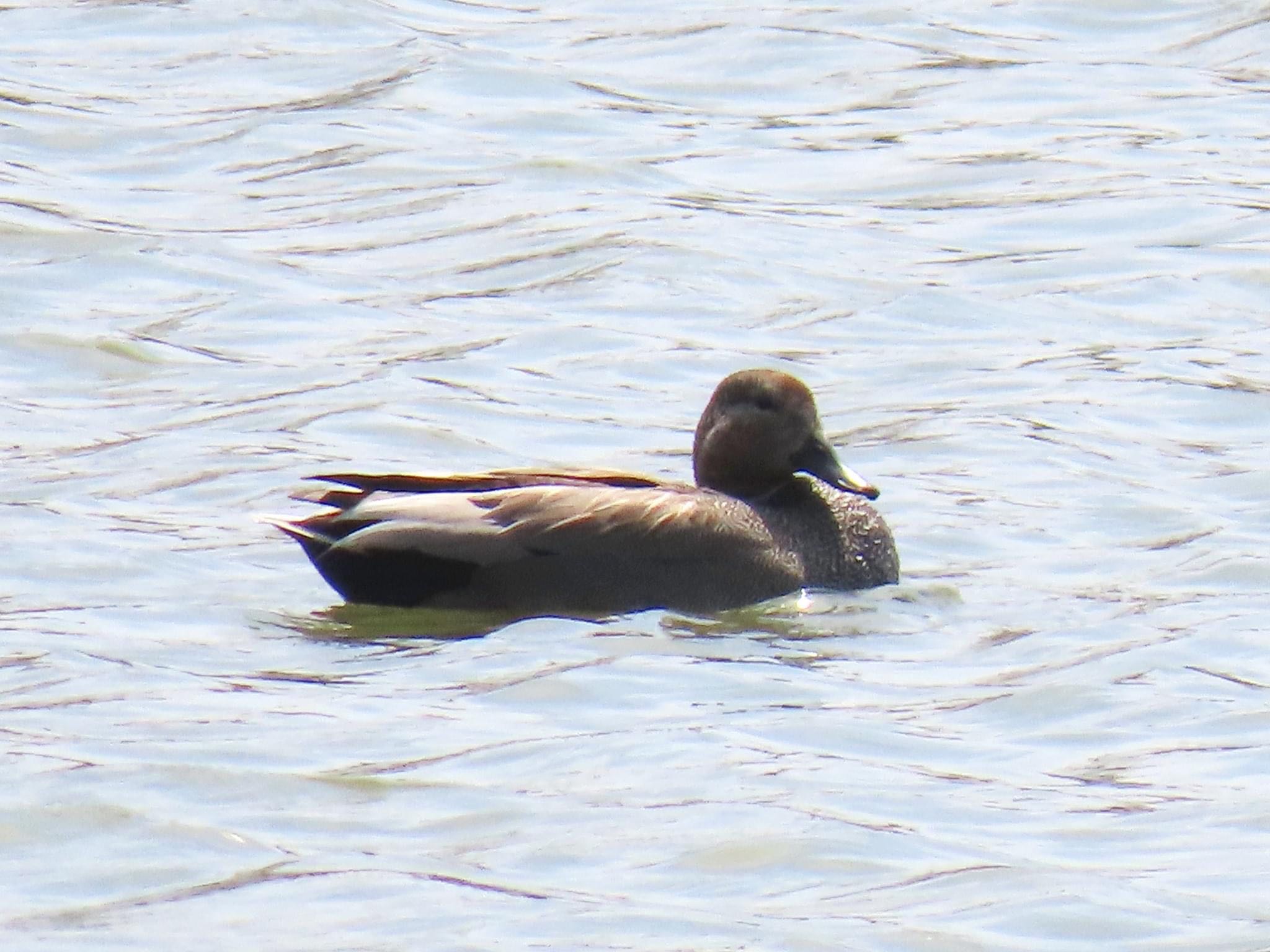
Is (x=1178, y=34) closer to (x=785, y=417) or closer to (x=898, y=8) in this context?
(x=898, y=8)

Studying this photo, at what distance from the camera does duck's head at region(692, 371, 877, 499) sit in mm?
9266

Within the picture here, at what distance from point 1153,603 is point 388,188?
624cm

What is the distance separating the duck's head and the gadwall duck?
0.55 feet

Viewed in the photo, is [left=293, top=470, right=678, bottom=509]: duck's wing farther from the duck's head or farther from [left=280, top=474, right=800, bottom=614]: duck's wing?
the duck's head

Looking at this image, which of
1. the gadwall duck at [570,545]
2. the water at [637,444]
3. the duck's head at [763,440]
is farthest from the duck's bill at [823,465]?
the water at [637,444]

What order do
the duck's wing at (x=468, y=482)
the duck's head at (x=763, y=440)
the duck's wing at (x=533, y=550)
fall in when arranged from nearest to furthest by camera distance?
1. the duck's wing at (x=533, y=550)
2. the duck's wing at (x=468, y=482)
3. the duck's head at (x=763, y=440)

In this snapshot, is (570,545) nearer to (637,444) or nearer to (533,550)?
(533,550)

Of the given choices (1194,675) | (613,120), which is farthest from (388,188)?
(1194,675)

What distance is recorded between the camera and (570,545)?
8.67 meters

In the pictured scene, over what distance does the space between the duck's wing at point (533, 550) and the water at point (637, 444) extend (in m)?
0.12

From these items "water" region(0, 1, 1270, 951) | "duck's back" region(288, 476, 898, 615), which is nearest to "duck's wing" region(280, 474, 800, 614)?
"duck's back" region(288, 476, 898, 615)

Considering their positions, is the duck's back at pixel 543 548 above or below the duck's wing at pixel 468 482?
below

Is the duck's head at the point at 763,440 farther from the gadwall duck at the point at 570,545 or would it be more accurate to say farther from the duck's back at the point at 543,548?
the duck's back at the point at 543,548

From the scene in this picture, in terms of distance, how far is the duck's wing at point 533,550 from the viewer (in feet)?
28.5
